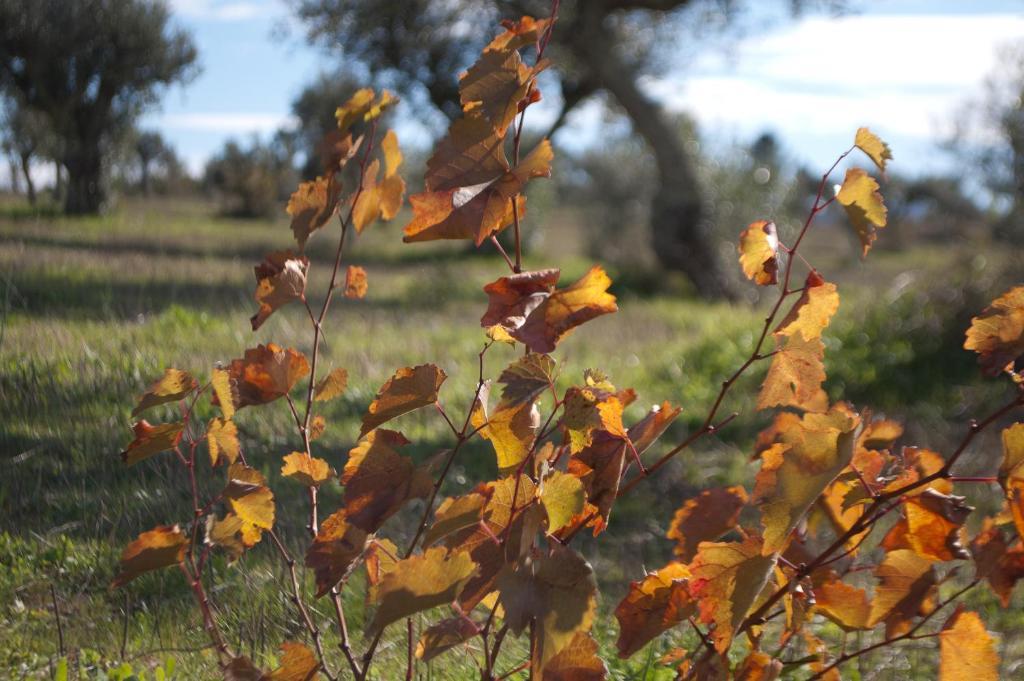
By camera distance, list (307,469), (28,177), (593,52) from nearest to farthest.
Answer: (307,469) < (28,177) < (593,52)

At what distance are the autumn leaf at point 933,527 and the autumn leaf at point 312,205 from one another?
88 cm

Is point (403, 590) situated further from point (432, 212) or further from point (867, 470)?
point (867, 470)

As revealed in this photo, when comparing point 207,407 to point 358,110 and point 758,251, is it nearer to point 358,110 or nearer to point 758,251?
point 358,110

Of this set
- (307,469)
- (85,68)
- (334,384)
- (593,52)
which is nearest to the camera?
(307,469)

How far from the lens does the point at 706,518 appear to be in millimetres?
1547

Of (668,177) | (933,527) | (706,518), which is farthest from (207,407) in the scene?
(668,177)

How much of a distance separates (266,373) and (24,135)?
8.50ft

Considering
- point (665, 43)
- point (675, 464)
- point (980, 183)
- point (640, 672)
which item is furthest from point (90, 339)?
point (980, 183)

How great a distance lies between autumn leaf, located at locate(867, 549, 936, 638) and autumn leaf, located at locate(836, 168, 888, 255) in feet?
1.47

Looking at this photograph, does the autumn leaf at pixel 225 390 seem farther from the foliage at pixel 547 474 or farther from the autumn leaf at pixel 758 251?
the autumn leaf at pixel 758 251

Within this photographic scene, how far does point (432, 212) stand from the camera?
1.14m

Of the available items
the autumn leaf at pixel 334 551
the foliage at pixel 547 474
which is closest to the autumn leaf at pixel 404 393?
the foliage at pixel 547 474

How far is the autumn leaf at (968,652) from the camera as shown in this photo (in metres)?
1.29

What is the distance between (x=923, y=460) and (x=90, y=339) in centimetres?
213
